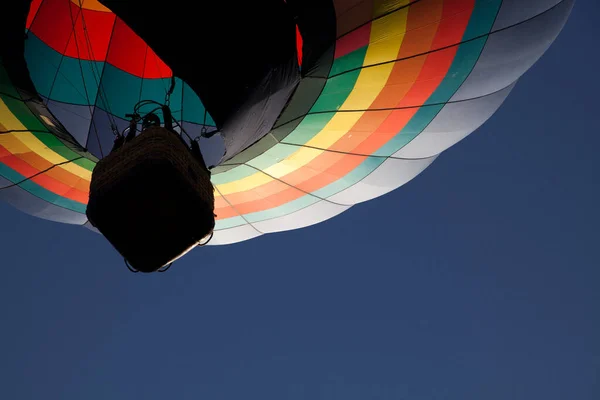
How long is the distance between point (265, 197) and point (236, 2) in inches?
58.4

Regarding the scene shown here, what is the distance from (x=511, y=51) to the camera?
3.68 metres

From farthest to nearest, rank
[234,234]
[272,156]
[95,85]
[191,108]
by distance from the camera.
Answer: [191,108], [95,85], [234,234], [272,156]

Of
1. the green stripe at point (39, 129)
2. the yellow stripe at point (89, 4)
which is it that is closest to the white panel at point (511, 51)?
the green stripe at point (39, 129)

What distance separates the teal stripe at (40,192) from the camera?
13.5 ft

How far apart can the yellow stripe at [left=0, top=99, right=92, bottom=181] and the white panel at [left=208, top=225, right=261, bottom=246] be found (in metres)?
0.98

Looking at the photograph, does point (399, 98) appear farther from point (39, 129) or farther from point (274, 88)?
point (39, 129)

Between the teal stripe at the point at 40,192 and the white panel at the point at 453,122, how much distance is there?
76.4 inches

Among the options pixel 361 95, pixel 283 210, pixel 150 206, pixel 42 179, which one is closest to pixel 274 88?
pixel 361 95

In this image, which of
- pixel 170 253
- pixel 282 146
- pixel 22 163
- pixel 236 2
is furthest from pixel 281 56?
pixel 22 163

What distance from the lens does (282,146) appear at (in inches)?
154

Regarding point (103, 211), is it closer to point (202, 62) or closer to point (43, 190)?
point (202, 62)

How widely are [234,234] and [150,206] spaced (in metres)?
1.94

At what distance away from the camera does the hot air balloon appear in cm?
324

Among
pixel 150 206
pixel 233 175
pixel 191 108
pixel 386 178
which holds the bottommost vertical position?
pixel 150 206
